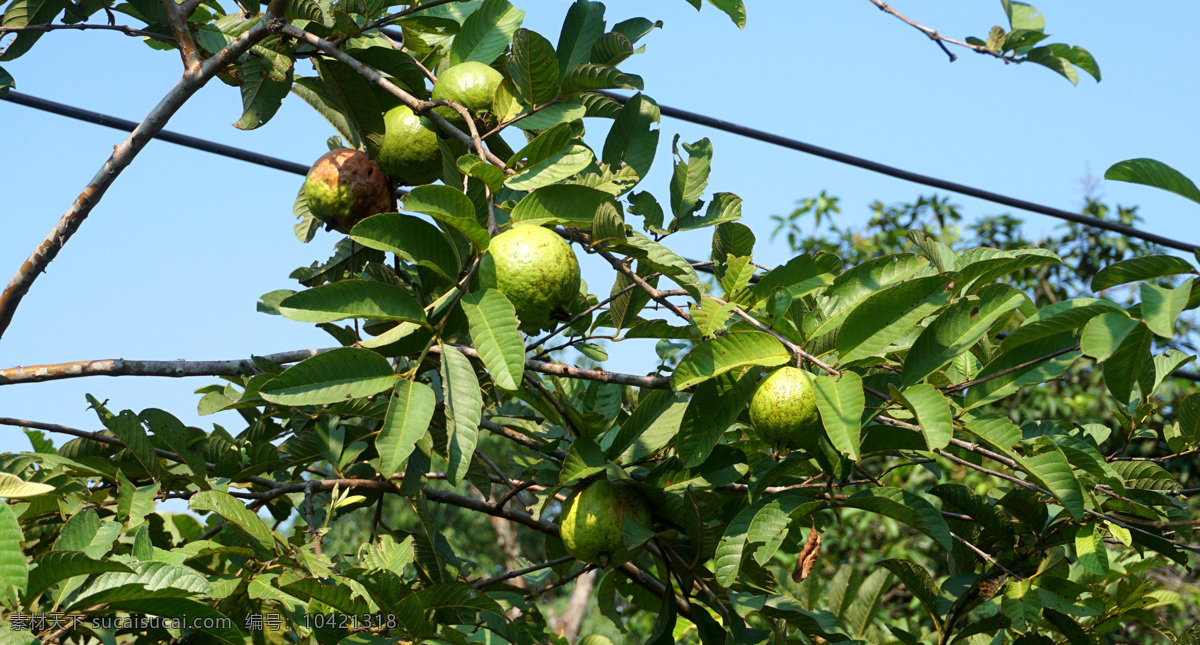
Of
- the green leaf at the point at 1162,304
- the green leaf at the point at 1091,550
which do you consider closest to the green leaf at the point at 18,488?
the green leaf at the point at 1162,304

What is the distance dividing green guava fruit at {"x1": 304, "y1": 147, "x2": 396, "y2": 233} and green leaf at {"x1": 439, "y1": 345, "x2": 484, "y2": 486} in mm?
546

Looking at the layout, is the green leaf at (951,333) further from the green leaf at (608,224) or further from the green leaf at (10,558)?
the green leaf at (10,558)

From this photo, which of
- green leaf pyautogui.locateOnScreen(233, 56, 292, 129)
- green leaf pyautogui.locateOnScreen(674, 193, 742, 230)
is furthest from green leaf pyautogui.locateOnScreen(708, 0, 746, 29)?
green leaf pyautogui.locateOnScreen(233, 56, 292, 129)

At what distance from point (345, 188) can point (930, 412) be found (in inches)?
44.3

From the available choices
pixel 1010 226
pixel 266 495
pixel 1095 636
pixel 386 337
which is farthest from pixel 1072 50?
pixel 1010 226

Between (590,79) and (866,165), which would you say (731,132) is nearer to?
(866,165)

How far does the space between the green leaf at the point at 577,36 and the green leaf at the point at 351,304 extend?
571 mm

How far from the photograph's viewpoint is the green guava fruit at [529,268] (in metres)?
1.16

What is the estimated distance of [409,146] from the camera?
154 centimetres

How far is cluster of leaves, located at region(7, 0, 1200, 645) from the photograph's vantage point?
1143 millimetres

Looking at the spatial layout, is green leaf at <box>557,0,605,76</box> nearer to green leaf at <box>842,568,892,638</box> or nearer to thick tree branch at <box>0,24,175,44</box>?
thick tree branch at <box>0,24,175,44</box>

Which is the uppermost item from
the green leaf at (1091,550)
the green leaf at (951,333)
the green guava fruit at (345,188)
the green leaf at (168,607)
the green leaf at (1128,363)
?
the green guava fruit at (345,188)

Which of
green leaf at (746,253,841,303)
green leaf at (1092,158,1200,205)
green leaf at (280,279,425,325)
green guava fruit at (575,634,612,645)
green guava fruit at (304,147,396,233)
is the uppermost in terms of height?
green guava fruit at (304,147,396,233)

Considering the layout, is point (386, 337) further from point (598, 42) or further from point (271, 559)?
point (598, 42)
